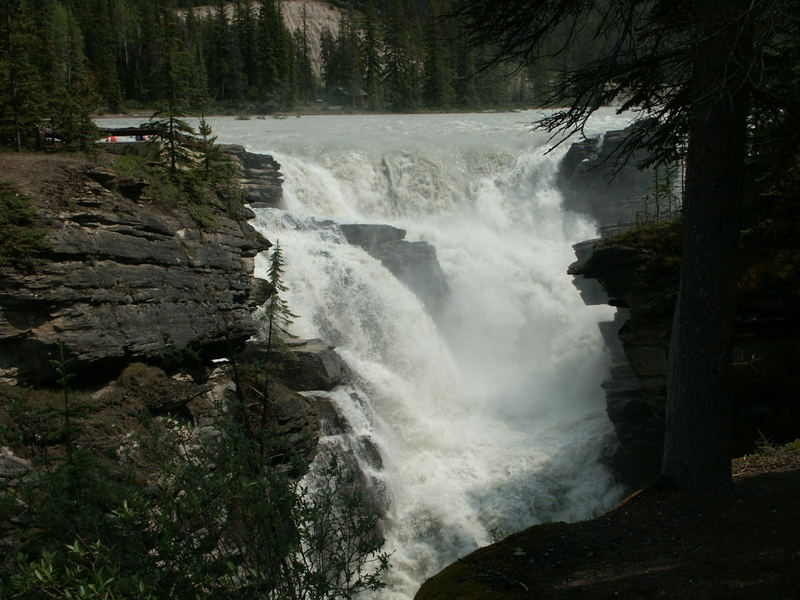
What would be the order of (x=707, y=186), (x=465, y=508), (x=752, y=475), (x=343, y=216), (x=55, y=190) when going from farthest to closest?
(x=343, y=216) → (x=465, y=508) → (x=55, y=190) → (x=752, y=475) → (x=707, y=186)

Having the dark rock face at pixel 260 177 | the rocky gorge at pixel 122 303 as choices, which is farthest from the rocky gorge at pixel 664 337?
the dark rock face at pixel 260 177

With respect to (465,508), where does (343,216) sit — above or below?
above

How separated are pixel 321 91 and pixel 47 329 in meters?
67.3

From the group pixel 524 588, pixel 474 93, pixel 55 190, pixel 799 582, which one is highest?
pixel 474 93

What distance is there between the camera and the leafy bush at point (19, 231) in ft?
30.3

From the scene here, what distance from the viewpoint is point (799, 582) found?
12.8 feet

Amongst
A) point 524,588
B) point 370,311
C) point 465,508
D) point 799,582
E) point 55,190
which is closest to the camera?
point 799,582

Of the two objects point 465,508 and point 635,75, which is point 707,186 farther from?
point 465,508

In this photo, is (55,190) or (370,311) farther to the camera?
(370,311)

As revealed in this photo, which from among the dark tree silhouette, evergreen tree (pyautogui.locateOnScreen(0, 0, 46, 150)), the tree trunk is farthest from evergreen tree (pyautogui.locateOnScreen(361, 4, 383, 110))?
the tree trunk

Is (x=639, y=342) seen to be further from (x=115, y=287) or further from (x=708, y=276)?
(x=115, y=287)

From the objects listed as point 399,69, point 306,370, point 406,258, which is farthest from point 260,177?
point 399,69

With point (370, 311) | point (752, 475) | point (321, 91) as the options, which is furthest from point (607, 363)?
point (321, 91)

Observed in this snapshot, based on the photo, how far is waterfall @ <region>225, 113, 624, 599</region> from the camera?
43.2 feet
